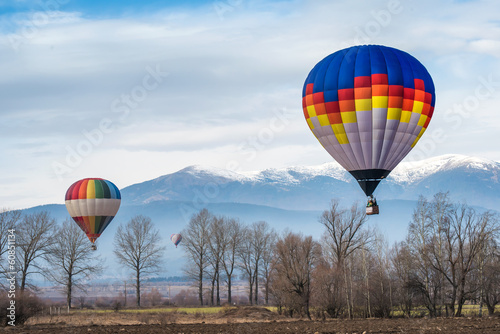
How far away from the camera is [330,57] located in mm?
40375

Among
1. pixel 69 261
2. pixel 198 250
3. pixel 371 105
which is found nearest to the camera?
pixel 371 105

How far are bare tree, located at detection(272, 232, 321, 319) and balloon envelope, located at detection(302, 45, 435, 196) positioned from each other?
17870 mm

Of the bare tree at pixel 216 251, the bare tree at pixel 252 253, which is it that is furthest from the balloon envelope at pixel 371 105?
the bare tree at pixel 252 253

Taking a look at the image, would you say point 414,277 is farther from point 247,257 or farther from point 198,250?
point 247,257

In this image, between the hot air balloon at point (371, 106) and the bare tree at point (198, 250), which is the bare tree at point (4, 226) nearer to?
the bare tree at point (198, 250)

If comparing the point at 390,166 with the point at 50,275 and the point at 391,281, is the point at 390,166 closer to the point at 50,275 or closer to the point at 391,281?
the point at 391,281

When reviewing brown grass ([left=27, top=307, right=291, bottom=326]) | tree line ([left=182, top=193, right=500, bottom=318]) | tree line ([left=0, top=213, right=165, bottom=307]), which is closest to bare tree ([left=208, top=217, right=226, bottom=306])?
tree line ([left=0, top=213, right=165, bottom=307])

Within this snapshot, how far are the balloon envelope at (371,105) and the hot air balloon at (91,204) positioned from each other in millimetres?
27033

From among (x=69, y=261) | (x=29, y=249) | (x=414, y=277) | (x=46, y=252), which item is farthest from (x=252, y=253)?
(x=414, y=277)

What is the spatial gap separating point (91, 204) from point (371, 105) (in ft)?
101

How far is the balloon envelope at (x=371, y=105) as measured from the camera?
3812 centimetres

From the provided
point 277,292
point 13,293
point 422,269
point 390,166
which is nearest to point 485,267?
point 422,269

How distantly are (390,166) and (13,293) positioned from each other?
2706 cm

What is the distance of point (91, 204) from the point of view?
57594mm
